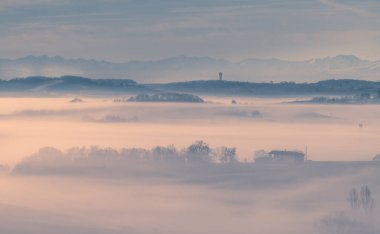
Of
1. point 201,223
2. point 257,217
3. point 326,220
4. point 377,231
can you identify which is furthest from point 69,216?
point 377,231

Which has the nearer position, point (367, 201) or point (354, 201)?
point (367, 201)

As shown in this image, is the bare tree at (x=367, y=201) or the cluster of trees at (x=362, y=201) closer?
the bare tree at (x=367, y=201)

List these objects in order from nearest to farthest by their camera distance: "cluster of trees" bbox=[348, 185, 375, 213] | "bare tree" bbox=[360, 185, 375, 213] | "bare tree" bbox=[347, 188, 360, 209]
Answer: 1. "bare tree" bbox=[360, 185, 375, 213]
2. "cluster of trees" bbox=[348, 185, 375, 213]
3. "bare tree" bbox=[347, 188, 360, 209]

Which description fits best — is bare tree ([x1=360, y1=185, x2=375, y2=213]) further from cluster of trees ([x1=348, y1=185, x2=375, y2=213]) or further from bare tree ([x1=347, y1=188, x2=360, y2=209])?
bare tree ([x1=347, y1=188, x2=360, y2=209])

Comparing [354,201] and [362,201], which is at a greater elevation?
[362,201]

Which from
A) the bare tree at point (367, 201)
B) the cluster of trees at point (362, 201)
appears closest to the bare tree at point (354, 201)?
the cluster of trees at point (362, 201)

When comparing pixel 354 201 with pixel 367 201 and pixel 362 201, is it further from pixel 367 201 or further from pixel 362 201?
pixel 362 201

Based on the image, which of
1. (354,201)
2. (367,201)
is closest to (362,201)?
(367,201)

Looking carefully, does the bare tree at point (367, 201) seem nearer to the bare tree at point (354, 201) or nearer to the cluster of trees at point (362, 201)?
the cluster of trees at point (362, 201)

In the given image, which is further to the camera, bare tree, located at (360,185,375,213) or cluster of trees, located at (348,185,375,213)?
cluster of trees, located at (348,185,375,213)

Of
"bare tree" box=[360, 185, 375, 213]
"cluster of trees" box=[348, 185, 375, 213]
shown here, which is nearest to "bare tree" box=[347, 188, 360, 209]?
"cluster of trees" box=[348, 185, 375, 213]

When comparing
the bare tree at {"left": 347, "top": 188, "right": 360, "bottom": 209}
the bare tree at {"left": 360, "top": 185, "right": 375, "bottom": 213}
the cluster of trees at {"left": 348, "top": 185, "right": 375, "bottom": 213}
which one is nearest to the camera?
the bare tree at {"left": 360, "top": 185, "right": 375, "bottom": 213}
